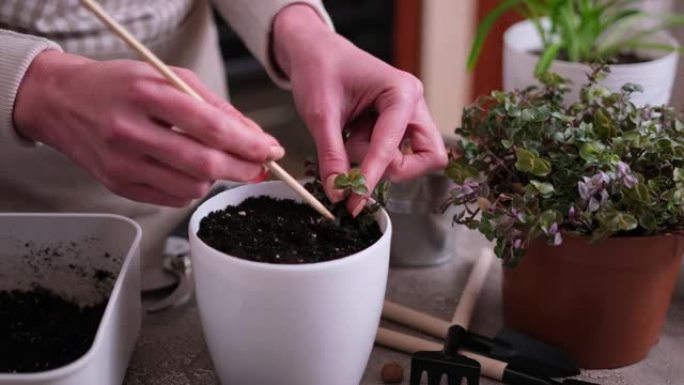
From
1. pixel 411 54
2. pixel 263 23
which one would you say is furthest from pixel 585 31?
pixel 411 54

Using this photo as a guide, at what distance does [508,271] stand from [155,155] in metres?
0.34

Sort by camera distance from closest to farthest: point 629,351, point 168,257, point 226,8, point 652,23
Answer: point 629,351, point 168,257, point 226,8, point 652,23

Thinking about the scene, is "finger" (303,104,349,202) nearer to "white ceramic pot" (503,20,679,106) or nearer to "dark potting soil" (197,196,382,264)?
"dark potting soil" (197,196,382,264)

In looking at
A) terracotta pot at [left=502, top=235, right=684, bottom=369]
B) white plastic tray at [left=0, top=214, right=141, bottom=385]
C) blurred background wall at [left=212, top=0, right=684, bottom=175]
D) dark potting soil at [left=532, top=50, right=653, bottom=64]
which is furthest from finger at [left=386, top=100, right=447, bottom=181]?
blurred background wall at [left=212, top=0, right=684, bottom=175]

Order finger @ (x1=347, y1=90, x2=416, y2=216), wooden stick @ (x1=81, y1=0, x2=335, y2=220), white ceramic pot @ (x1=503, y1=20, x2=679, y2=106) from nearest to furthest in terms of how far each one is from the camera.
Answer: wooden stick @ (x1=81, y1=0, x2=335, y2=220)
finger @ (x1=347, y1=90, x2=416, y2=216)
white ceramic pot @ (x1=503, y1=20, x2=679, y2=106)

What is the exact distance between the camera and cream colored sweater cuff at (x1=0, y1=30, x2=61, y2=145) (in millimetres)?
656

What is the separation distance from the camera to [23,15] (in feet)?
2.96

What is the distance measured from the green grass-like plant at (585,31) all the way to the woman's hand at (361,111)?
13.4 inches

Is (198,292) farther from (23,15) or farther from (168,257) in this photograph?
(23,15)

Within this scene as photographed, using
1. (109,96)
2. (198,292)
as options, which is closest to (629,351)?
(198,292)

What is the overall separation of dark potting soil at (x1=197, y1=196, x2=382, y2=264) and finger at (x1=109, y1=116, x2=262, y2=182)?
0.21 ft

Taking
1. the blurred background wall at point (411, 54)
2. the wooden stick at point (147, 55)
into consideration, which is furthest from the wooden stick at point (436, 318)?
the blurred background wall at point (411, 54)

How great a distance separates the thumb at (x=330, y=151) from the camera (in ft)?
2.27

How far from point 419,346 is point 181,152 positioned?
290mm
